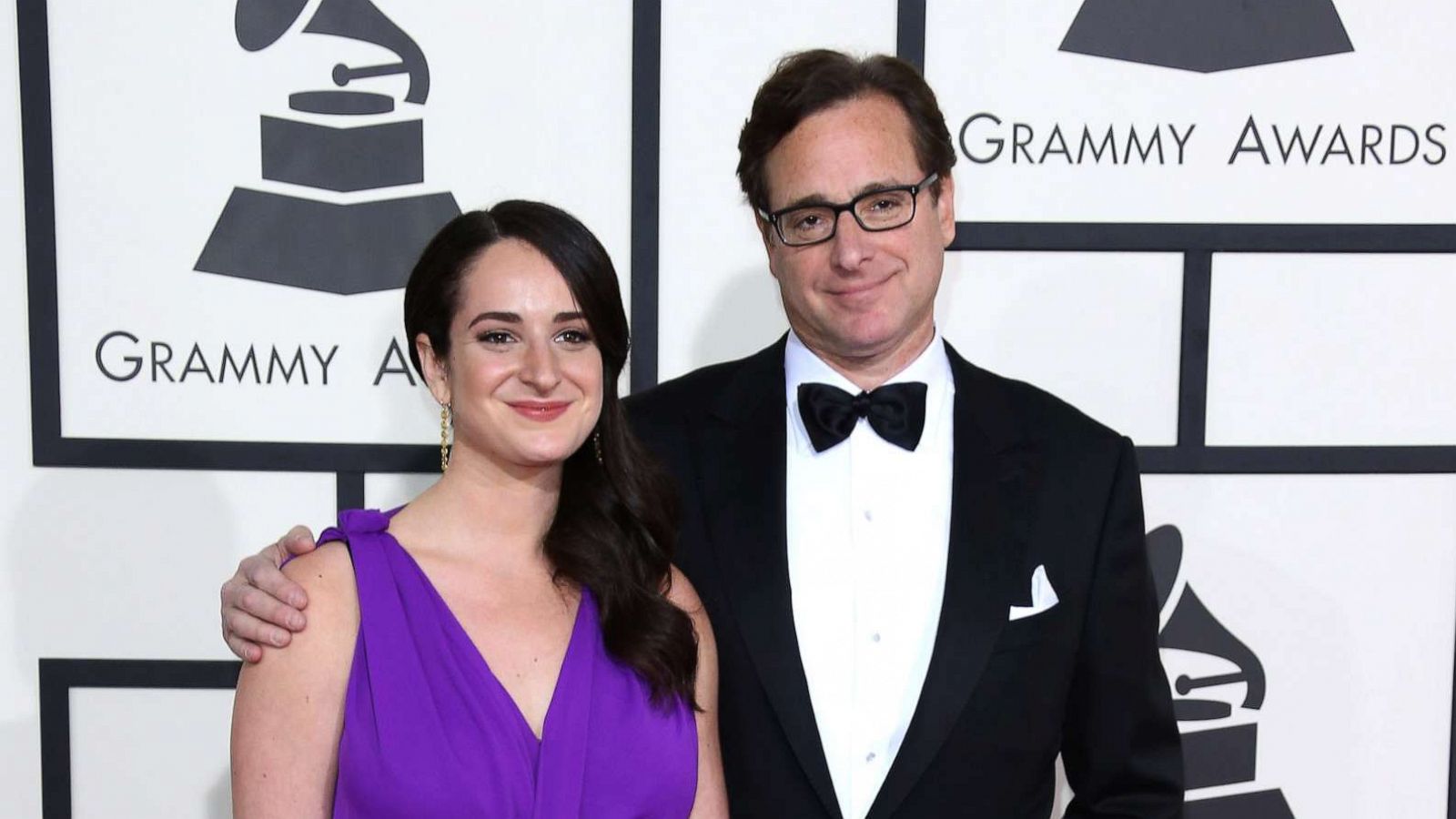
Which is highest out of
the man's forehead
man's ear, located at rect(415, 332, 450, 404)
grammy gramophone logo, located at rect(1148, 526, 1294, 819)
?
the man's forehead

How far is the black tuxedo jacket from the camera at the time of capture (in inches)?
59.6

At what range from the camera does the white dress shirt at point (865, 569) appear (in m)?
1.55

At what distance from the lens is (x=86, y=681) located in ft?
7.73

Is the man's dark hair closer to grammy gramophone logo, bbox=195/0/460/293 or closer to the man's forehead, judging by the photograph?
the man's forehead

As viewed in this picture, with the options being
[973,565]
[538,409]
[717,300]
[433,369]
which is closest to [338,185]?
[717,300]

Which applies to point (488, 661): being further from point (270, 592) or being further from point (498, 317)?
point (498, 317)

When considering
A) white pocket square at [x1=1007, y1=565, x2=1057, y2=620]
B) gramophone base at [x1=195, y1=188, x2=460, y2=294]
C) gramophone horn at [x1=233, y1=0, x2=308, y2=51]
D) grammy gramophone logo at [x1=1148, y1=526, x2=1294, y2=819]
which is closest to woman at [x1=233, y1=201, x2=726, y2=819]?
white pocket square at [x1=1007, y1=565, x2=1057, y2=620]

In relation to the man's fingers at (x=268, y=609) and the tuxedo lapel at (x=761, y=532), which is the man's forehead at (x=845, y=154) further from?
the man's fingers at (x=268, y=609)

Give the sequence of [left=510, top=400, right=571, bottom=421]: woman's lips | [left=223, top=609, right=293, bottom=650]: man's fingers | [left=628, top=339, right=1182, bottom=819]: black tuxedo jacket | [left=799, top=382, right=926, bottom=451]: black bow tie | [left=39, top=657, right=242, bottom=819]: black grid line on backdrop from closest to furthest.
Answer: [left=223, top=609, right=293, bottom=650]: man's fingers < [left=510, top=400, right=571, bottom=421]: woman's lips < [left=628, top=339, right=1182, bottom=819]: black tuxedo jacket < [left=799, top=382, right=926, bottom=451]: black bow tie < [left=39, top=657, right=242, bottom=819]: black grid line on backdrop

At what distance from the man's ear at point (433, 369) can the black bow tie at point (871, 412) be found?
0.46m

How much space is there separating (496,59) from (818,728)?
1.35m

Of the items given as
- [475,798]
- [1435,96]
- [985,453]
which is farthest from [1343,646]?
[475,798]

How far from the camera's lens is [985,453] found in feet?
5.29

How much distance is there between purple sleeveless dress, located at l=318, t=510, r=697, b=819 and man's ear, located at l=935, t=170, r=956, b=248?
68 centimetres
